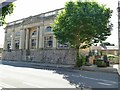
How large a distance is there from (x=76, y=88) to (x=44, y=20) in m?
32.8

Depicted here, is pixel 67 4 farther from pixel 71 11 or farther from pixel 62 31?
pixel 62 31

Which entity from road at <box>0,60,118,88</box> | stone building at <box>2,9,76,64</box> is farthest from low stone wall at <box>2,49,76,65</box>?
road at <box>0,60,118,88</box>

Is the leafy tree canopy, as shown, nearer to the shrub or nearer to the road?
the shrub

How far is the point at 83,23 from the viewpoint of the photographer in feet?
91.9

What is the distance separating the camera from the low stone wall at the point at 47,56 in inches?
1479

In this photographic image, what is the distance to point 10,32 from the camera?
5456 centimetres

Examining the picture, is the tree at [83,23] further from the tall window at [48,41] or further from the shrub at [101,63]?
the tall window at [48,41]

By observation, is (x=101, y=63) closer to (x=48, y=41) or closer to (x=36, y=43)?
(x=48, y=41)

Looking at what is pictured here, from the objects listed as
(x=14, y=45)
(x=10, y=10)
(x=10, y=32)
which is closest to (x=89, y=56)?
(x=14, y=45)

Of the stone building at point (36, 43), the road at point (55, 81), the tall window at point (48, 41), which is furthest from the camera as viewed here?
the tall window at point (48, 41)

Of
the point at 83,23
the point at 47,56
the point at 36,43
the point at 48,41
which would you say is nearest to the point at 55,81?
the point at 83,23

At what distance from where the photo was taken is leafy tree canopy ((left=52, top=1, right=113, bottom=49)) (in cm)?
2791

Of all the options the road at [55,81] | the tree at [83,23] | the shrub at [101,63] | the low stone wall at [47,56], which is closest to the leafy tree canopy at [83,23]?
the tree at [83,23]

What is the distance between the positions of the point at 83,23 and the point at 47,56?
15.9m
